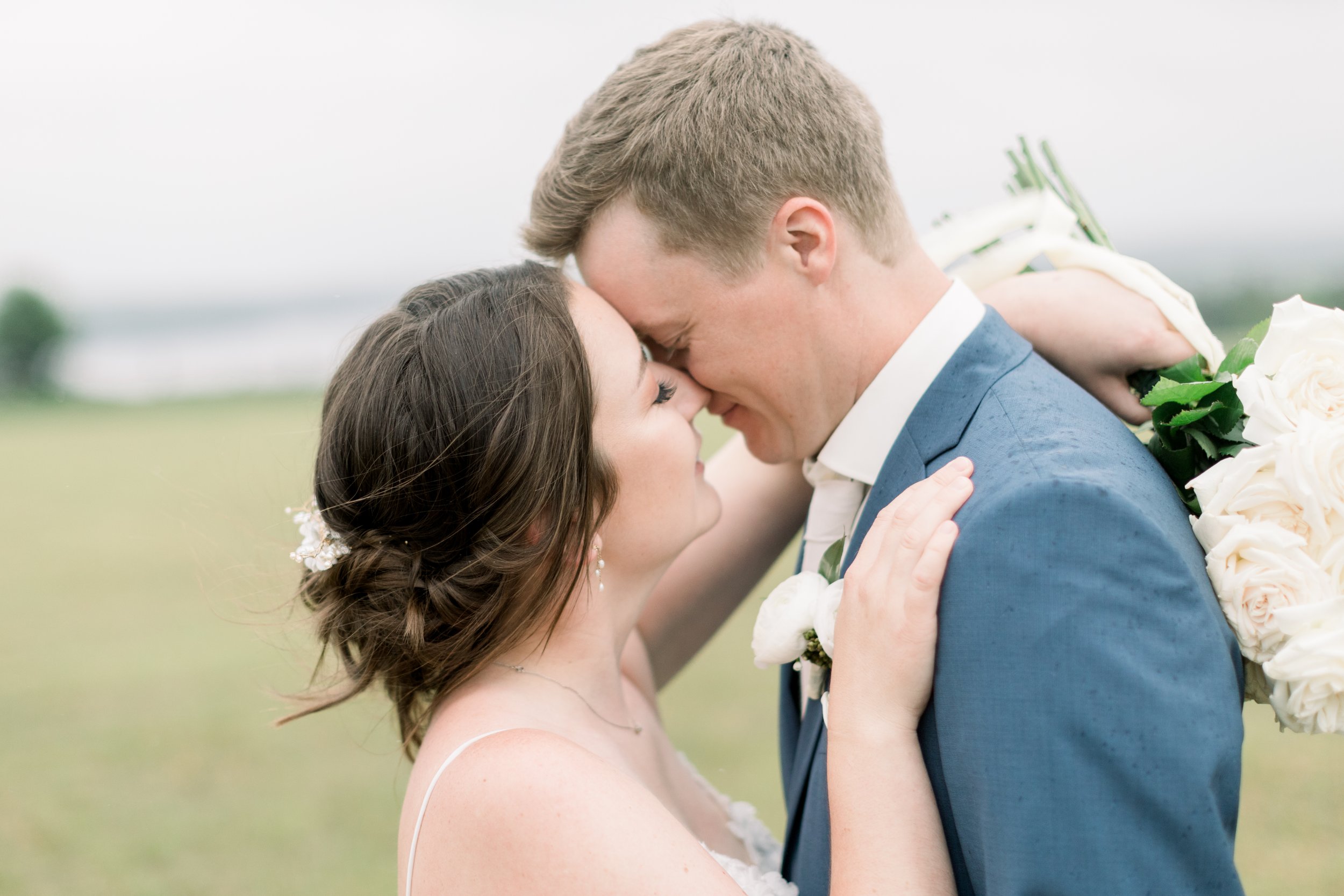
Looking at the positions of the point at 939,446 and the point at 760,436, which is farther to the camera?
the point at 760,436

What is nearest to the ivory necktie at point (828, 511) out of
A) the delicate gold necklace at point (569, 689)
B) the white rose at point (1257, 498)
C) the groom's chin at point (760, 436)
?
the groom's chin at point (760, 436)

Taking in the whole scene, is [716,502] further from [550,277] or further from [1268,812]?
[1268,812]

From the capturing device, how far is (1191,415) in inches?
86.4

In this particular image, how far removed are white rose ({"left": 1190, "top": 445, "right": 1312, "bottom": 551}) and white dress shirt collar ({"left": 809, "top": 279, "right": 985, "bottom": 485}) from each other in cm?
64

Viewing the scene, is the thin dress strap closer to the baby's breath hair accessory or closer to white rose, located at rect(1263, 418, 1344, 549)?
the baby's breath hair accessory

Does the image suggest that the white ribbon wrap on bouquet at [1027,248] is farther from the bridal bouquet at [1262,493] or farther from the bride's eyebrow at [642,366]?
the bride's eyebrow at [642,366]

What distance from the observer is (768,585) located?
16984mm

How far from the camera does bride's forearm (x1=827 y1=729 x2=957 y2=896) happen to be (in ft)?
6.13

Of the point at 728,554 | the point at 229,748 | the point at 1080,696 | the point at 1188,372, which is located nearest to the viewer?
the point at 1080,696

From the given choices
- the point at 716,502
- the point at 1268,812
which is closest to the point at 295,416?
the point at 1268,812

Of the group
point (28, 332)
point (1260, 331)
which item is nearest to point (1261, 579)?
point (1260, 331)

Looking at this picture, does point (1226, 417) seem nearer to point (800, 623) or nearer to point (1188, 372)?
point (1188, 372)

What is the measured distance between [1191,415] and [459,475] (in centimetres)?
158

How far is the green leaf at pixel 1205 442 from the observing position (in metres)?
2.21
